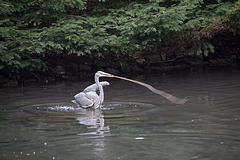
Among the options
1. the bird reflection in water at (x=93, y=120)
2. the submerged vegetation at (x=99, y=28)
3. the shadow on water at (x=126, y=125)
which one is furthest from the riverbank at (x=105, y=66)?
the bird reflection in water at (x=93, y=120)

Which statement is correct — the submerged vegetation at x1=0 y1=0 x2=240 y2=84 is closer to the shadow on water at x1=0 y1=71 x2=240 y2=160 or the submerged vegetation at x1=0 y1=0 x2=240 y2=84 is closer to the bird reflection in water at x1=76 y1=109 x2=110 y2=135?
the shadow on water at x1=0 y1=71 x2=240 y2=160

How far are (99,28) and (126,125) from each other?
375 inches

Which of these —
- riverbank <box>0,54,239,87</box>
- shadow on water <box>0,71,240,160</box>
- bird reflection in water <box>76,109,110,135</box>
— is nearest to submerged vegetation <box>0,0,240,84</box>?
riverbank <box>0,54,239,87</box>

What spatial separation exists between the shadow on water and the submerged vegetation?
2.33 metres

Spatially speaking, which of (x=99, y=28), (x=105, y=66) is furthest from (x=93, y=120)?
(x=105, y=66)

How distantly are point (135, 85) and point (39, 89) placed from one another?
12.1 feet

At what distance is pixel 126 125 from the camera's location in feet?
31.9

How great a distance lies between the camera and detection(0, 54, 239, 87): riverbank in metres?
20.1

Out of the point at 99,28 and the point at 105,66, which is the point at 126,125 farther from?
the point at 105,66

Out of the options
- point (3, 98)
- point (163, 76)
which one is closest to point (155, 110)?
point (3, 98)

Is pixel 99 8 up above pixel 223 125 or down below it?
above

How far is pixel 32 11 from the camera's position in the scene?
1914 cm

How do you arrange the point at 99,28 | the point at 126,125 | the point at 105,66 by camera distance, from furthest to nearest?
1. the point at 105,66
2. the point at 99,28
3. the point at 126,125

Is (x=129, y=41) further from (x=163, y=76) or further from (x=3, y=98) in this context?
(x=3, y=98)
